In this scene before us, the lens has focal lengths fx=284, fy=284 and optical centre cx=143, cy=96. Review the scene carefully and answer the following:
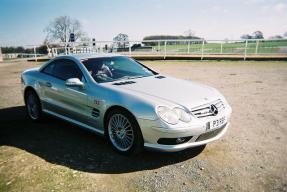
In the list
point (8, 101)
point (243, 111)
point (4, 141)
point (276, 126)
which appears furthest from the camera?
point (8, 101)

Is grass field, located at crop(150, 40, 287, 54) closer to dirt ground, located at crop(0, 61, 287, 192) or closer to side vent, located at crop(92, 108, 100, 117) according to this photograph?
dirt ground, located at crop(0, 61, 287, 192)

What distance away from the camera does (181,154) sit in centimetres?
429

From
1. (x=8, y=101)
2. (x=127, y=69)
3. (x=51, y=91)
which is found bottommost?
(x=8, y=101)

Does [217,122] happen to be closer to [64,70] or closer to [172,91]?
[172,91]

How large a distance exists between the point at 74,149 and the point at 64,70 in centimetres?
163

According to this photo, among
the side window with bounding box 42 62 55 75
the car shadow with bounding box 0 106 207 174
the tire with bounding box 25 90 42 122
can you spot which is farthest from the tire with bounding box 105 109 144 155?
the tire with bounding box 25 90 42 122

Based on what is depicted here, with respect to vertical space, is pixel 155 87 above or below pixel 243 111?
above

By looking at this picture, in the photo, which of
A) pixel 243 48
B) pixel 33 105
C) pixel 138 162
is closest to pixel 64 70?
pixel 33 105

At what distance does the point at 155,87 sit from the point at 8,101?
547cm

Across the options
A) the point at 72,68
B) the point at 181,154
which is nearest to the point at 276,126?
the point at 181,154

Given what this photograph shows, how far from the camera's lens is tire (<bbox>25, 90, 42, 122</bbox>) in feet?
19.5

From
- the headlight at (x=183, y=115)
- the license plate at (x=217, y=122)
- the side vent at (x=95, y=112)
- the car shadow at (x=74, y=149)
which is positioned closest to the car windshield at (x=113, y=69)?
the side vent at (x=95, y=112)

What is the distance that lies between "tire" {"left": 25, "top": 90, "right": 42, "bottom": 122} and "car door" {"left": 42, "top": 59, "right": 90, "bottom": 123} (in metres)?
0.40

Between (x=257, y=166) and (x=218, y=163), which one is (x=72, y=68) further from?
(x=257, y=166)
